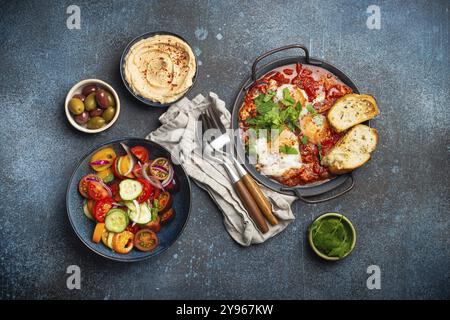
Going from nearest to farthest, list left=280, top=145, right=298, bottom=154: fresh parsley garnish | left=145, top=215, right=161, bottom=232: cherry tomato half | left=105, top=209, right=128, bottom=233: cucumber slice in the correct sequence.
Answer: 1. left=105, top=209, right=128, bottom=233: cucumber slice
2. left=145, top=215, right=161, bottom=232: cherry tomato half
3. left=280, top=145, right=298, bottom=154: fresh parsley garnish

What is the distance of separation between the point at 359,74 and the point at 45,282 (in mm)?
3535

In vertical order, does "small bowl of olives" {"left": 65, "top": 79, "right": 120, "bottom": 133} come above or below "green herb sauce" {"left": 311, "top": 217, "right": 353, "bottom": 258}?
above

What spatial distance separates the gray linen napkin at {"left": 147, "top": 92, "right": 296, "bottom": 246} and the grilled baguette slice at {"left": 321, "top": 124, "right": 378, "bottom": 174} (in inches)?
18.8

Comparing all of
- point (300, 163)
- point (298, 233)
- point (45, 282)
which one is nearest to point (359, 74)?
point (300, 163)

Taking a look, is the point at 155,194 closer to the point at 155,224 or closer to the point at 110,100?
the point at 155,224

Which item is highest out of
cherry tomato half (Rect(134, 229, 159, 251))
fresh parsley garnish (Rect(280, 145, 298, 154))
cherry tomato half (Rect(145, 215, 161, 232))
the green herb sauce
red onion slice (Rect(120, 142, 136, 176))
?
red onion slice (Rect(120, 142, 136, 176))

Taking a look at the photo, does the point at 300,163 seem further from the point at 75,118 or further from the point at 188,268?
the point at 75,118

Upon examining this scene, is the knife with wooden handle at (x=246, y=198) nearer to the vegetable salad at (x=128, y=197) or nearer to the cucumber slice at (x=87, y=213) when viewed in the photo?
the vegetable salad at (x=128, y=197)

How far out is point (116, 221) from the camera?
3.72 metres

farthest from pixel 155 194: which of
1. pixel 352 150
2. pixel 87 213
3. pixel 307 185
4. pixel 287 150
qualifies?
pixel 352 150

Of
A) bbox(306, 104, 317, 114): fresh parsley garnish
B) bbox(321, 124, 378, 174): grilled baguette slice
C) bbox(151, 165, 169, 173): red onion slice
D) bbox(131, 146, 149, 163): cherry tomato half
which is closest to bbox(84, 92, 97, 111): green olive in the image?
bbox(131, 146, 149, 163): cherry tomato half

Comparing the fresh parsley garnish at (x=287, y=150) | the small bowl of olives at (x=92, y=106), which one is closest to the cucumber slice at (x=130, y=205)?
the small bowl of olives at (x=92, y=106)

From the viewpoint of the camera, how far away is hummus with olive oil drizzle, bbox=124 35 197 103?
3979 mm

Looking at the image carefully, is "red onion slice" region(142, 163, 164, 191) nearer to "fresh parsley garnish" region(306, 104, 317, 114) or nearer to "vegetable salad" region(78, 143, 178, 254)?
"vegetable salad" region(78, 143, 178, 254)
